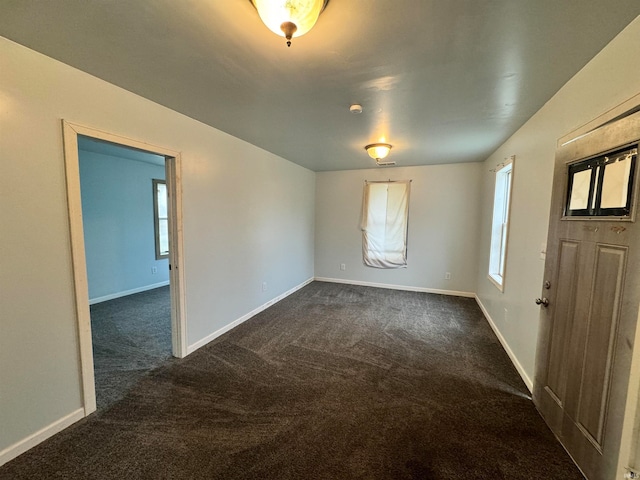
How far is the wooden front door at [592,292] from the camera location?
1.22m

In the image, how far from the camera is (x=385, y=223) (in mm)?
5023

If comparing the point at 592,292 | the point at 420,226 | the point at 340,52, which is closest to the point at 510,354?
the point at 592,292

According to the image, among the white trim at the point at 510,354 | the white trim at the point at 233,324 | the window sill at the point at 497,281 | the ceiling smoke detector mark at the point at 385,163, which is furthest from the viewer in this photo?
the ceiling smoke detector mark at the point at 385,163

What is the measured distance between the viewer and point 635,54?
48.1 inches

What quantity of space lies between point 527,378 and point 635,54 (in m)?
2.30

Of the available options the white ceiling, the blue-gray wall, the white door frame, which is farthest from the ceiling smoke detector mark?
the blue-gray wall

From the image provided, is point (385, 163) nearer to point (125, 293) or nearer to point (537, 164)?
point (537, 164)

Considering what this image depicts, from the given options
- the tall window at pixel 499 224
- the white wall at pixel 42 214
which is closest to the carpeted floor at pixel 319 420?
the white wall at pixel 42 214

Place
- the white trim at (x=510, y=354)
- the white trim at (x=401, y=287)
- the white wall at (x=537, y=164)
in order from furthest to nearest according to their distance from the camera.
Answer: the white trim at (x=401, y=287), the white trim at (x=510, y=354), the white wall at (x=537, y=164)

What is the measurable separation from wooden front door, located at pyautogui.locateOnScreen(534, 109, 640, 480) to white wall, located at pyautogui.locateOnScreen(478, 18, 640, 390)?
217mm

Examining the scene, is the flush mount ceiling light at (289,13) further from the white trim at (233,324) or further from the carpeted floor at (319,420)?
the white trim at (233,324)

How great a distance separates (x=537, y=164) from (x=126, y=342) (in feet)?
14.8

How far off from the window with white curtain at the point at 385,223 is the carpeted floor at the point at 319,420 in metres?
2.20

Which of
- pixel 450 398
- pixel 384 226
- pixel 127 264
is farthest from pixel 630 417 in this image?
pixel 127 264
